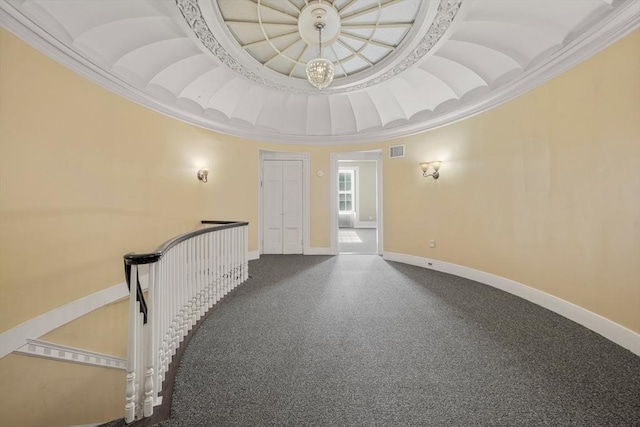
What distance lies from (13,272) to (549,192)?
580 centimetres

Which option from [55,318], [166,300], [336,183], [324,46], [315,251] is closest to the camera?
[166,300]

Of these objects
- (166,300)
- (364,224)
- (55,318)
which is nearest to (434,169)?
(166,300)

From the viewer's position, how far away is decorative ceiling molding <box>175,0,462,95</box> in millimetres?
2672

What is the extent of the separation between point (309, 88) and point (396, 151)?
2.37 metres

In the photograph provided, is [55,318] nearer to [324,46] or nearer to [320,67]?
[320,67]

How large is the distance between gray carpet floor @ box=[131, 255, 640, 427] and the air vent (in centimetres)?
328

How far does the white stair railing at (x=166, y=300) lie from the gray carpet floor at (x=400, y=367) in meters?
0.20

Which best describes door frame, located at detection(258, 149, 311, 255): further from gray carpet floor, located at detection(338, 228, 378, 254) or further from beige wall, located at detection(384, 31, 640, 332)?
beige wall, located at detection(384, 31, 640, 332)

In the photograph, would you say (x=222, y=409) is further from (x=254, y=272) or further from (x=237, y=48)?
(x=237, y=48)

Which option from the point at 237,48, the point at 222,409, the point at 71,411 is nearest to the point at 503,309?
the point at 222,409

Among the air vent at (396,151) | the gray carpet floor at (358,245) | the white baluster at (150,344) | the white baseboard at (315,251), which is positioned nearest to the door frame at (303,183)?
the white baseboard at (315,251)

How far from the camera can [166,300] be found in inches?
75.9

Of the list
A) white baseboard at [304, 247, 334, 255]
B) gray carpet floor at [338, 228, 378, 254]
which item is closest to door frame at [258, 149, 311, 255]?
white baseboard at [304, 247, 334, 255]

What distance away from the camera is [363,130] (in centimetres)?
577
